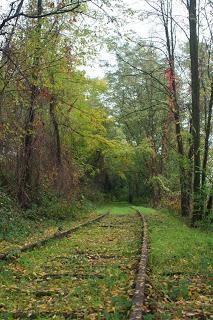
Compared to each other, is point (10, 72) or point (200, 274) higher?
point (10, 72)

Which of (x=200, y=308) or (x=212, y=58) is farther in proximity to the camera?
(x=212, y=58)

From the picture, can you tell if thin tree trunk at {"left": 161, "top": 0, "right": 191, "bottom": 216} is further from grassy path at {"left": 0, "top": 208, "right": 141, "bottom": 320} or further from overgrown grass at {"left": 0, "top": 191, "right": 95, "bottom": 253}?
grassy path at {"left": 0, "top": 208, "right": 141, "bottom": 320}

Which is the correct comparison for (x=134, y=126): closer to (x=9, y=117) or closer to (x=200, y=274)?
(x=9, y=117)

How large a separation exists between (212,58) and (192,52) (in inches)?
130

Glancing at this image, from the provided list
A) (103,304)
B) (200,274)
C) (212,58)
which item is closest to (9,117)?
(212,58)

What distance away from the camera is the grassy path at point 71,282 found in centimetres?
569

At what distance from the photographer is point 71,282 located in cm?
743

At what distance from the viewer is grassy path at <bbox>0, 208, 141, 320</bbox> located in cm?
569

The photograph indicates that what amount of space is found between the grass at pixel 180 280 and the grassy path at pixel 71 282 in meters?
0.39

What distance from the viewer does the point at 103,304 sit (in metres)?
6.02

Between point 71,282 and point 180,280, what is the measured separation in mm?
1752

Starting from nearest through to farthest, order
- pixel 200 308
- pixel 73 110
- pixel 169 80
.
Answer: pixel 200 308 → pixel 169 80 → pixel 73 110

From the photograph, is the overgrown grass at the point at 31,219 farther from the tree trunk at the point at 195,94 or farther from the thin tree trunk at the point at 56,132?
the tree trunk at the point at 195,94

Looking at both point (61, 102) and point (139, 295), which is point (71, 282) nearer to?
point (139, 295)
